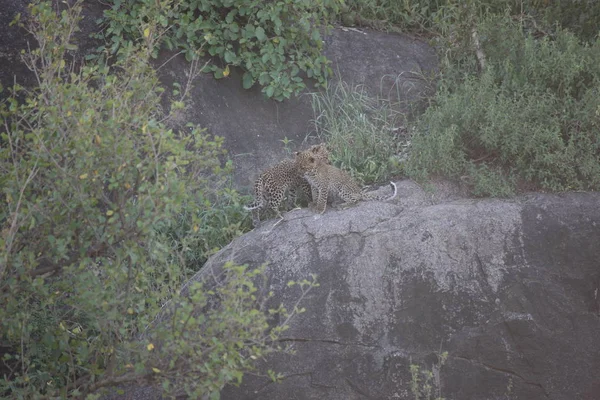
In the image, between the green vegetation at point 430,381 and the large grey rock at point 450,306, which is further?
the large grey rock at point 450,306

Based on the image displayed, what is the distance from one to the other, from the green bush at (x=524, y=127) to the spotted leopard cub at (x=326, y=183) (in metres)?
0.60

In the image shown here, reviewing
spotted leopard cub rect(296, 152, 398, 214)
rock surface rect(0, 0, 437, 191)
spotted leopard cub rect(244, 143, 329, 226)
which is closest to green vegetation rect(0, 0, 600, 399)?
rock surface rect(0, 0, 437, 191)

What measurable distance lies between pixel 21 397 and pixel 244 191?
380cm

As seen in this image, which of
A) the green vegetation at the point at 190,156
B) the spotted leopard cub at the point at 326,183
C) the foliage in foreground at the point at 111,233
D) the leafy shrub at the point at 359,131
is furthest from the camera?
the leafy shrub at the point at 359,131

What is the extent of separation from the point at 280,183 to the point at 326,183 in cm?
48

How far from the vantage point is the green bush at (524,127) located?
7.80 metres

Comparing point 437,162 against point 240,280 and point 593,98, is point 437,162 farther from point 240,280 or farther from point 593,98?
point 240,280

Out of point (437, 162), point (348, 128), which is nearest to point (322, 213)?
point (437, 162)

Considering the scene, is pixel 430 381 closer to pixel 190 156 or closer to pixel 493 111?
pixel 493 111

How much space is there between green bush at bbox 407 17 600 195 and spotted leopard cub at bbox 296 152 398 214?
1.96 feet

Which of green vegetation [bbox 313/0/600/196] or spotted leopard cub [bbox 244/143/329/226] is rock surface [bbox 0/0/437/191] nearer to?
green vegetation [bbox 313/0/600/196]

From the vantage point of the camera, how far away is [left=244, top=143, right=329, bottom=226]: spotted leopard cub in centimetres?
796

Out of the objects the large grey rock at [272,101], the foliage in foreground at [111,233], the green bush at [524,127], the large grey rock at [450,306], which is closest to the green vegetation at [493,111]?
the green bush at [524,127]

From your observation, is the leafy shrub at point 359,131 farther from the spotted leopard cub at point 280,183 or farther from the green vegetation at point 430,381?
the green vegetation at point 430,381
